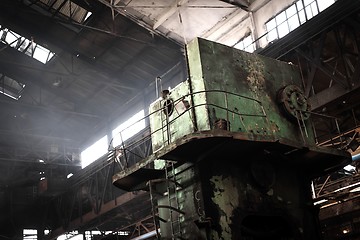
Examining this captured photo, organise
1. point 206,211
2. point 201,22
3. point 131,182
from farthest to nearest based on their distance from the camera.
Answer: point 201,22 → point 131,182 → point 206,211

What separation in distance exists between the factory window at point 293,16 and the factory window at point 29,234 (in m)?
15.3

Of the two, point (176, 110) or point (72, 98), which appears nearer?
point (176, 110)

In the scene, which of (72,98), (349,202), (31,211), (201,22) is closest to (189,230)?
(349,202)

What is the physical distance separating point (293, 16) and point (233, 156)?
10.3 m

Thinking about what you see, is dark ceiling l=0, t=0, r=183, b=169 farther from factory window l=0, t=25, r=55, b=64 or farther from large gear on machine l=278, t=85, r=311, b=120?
large gear on machine l=278, t=85, r=311, b=120

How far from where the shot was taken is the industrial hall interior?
832 centimetres

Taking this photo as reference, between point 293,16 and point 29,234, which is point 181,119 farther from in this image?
point 29,234

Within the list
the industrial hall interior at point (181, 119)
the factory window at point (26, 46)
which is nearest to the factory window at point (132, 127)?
the industrial hall interior at point (181, 119)

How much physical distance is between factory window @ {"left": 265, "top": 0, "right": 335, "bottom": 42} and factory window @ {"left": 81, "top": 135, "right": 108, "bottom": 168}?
12.2 meters

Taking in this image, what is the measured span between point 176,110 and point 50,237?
53.3ft

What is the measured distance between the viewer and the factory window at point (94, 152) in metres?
26.6

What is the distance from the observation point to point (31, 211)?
23.7 metres

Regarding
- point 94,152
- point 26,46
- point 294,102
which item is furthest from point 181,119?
point 94,152

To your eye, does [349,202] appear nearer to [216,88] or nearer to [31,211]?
[216,88]
